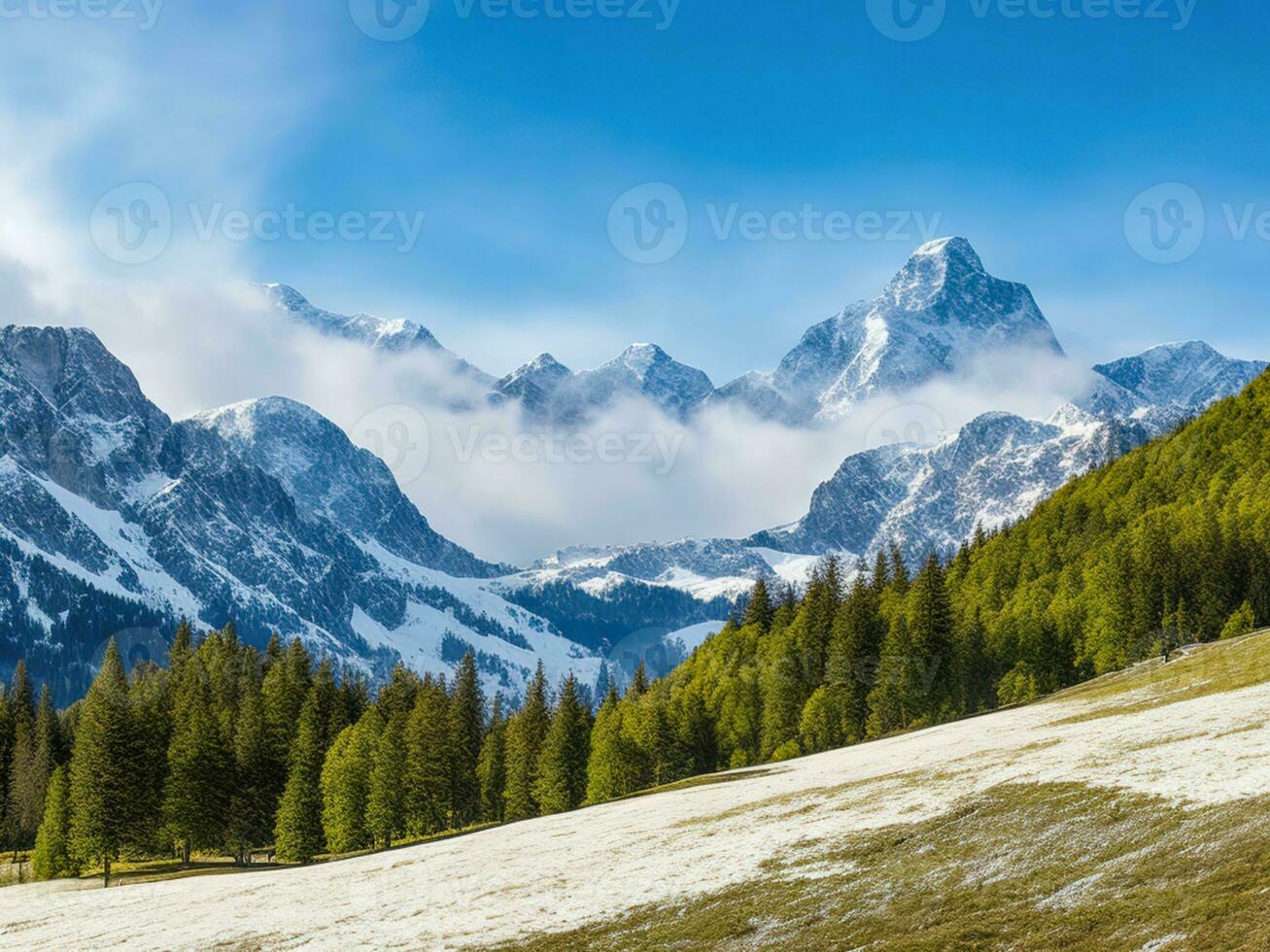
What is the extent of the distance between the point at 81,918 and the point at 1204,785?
54295mm

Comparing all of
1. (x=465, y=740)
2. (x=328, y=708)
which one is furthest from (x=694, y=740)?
(x=328, y=708)

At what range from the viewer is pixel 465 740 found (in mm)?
119000

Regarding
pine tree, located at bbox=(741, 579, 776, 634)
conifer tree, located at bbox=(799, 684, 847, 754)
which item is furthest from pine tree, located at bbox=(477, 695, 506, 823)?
pine tree, located at bbox=(741, 579, 776, 634)

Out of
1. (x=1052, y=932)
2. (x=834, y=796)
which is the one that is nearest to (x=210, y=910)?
(x=834, y=796)

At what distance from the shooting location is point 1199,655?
262ft

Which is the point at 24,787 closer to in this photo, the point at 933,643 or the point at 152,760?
the point at 152,760

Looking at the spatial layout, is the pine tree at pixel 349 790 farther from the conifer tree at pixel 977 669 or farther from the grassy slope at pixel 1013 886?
the grassy slope at pixel 1013 886

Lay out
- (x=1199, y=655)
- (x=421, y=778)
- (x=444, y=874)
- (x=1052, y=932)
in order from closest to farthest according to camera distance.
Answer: (x=1052, y=932)
(x=444, y=874)
(x=1199, y=655)
(x=421, y=778)

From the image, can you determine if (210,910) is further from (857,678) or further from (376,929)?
(857,678)

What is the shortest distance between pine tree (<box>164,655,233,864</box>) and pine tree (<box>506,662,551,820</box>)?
29.0 meters

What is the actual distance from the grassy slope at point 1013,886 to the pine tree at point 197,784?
7412 cm

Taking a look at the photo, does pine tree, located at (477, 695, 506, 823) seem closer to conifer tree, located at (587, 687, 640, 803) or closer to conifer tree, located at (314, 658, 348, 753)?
conifer tree, located at (587, 687, 640, 803)

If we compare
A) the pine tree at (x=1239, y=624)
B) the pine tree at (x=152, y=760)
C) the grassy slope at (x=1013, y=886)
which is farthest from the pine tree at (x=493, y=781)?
the grassy slope at (x=1013, y=886)

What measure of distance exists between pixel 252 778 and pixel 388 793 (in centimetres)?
1899
